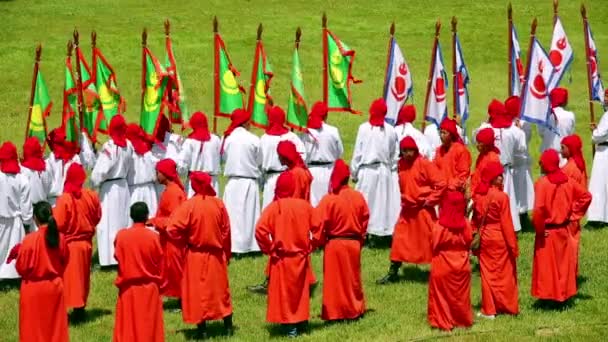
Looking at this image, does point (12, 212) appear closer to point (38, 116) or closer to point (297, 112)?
point (38, 116)

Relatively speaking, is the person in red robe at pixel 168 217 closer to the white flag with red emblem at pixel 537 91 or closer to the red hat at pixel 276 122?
the red hat at pixel 276 122

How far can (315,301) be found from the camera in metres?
15.5

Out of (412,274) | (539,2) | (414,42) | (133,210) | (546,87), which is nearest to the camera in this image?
(133,210)

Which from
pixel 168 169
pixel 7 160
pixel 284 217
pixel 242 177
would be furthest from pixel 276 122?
pixel 284 217

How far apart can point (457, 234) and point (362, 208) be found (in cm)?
126

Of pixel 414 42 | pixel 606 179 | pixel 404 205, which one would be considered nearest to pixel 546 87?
pixel 606 179

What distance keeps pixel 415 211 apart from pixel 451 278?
2.71 meters

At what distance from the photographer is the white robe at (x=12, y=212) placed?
16.5 metres

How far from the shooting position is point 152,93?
1866cm

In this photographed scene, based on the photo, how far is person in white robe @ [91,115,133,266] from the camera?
17141 mm

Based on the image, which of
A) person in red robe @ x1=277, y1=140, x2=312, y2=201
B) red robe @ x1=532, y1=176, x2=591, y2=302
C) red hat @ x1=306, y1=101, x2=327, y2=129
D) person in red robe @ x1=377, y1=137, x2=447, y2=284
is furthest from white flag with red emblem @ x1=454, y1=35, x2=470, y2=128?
red robe @ x1=532, y1=176, x2=591, y2=302

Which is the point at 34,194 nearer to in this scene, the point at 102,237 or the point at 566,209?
the point at 102,237

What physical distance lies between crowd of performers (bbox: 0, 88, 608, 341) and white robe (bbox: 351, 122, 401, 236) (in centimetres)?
2

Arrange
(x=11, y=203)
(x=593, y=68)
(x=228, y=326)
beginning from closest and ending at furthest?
(x=228, y=326) → (x=11, y=203) → (x=593, y=68)
